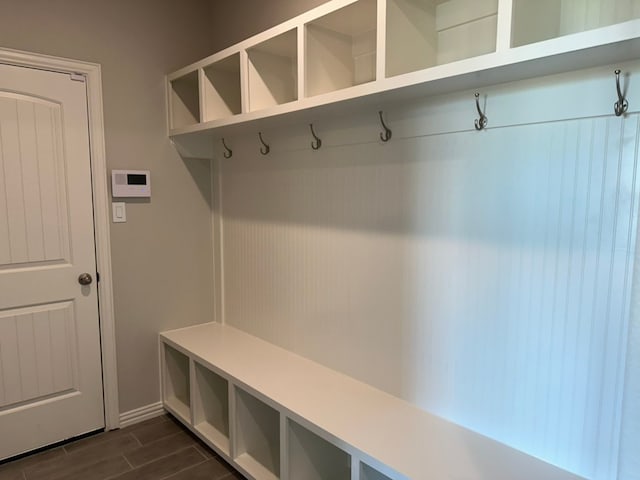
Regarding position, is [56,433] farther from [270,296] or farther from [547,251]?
[547,251]

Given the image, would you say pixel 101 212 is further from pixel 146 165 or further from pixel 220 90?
pixel 220 90

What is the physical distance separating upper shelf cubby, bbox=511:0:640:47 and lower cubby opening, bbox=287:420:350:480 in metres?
1.66

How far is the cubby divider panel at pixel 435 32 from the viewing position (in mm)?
1497

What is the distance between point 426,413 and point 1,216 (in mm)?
2215

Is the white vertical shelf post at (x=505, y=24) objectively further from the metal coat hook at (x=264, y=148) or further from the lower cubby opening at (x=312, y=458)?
the lower cubby opening at (x=312, y=458)

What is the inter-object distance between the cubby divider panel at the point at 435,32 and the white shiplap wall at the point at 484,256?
0.58ft

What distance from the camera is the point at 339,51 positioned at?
1891mm

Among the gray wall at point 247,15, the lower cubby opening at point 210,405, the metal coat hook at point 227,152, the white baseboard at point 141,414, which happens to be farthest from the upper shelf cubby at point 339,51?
the white baseboard at point 141,414

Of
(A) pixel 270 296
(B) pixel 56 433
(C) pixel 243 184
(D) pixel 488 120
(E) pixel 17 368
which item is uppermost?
(D) pixel 488 120

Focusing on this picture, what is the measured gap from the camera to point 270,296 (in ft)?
8.21

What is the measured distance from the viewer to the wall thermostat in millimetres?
2479

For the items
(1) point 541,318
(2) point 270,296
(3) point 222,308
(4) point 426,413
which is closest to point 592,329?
(1) point 541,318

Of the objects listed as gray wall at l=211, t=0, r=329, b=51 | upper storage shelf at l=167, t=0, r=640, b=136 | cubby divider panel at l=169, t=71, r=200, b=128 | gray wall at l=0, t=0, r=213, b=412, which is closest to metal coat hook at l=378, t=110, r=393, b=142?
upper storage shelf at l=167, t=0, r=640, b=136

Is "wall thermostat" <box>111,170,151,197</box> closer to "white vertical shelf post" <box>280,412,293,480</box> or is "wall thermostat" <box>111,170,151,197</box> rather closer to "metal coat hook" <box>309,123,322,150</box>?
"metal coat hook" <box>309,123,322,150</box>
